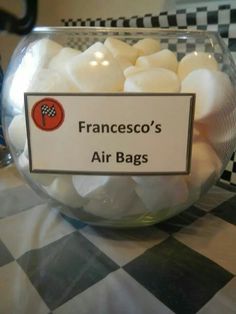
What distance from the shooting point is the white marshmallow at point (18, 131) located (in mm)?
279

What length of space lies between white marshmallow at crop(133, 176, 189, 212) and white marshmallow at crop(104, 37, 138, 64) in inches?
5.0

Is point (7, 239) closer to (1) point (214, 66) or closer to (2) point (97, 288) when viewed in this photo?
→ (2) point (97, 288)

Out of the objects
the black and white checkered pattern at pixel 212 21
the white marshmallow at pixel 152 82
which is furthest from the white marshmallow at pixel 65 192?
the black and white checkered pattern at pixel 212 21

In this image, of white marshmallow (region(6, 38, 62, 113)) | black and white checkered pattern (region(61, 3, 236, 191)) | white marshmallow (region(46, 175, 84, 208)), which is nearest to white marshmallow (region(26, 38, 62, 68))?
white marshmallow (region(6, 38, 62, 113))

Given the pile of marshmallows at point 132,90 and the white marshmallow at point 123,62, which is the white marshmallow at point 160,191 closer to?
the pile of marshmallows at point 132,90

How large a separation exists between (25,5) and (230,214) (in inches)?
13.5

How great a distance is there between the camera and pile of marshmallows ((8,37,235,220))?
25 centimetres

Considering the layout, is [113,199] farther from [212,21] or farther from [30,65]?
[212,21]

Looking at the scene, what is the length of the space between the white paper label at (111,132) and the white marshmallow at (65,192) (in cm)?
2

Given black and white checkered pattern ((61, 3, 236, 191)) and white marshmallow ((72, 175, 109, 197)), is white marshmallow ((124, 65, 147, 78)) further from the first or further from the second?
black and white checkered pattern ((61, 3, 236, 191))

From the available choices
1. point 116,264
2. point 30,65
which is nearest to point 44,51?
point 30,65

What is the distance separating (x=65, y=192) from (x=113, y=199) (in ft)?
0.16

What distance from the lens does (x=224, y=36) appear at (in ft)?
1.57

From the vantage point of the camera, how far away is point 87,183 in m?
0.26
